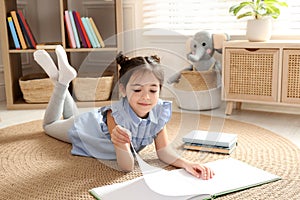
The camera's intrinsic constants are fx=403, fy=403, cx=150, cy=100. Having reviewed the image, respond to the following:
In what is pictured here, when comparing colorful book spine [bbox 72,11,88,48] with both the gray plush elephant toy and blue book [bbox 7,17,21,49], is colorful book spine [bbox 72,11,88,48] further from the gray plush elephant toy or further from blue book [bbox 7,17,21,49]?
the gray plush elephant toy

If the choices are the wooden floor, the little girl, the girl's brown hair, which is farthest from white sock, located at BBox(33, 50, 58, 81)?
the girl's brown hair

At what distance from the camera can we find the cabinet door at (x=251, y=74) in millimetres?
1940

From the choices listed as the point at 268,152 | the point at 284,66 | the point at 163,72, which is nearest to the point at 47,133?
the point at 163,72

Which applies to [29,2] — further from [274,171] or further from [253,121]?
[274,171]

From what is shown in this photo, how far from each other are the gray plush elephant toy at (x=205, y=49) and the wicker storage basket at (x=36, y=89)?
814mm

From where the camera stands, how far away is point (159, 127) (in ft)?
4.21

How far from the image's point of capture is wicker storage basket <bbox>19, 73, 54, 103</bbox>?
2324mm

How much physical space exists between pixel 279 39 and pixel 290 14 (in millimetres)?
146

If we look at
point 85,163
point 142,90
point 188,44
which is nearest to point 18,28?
point 188,44

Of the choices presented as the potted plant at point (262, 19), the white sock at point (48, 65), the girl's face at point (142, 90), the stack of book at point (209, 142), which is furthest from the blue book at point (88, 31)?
the girl's face at point (142, 90)

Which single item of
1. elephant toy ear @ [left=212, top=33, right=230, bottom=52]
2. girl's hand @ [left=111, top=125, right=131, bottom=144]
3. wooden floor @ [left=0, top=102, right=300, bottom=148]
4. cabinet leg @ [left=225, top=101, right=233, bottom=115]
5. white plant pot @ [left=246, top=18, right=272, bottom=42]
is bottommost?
wooden floor @ [left=0, top=102, right=300, bottom=148]

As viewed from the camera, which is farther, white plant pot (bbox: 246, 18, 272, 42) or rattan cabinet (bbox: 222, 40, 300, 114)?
white plant pot (bbox: 246, 18, 272, 42)

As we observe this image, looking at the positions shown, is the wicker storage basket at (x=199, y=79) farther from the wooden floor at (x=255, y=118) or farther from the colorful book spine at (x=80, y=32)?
the colorful book spine at (x=80, y=32)

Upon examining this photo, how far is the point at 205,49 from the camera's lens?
2242 millimetres
